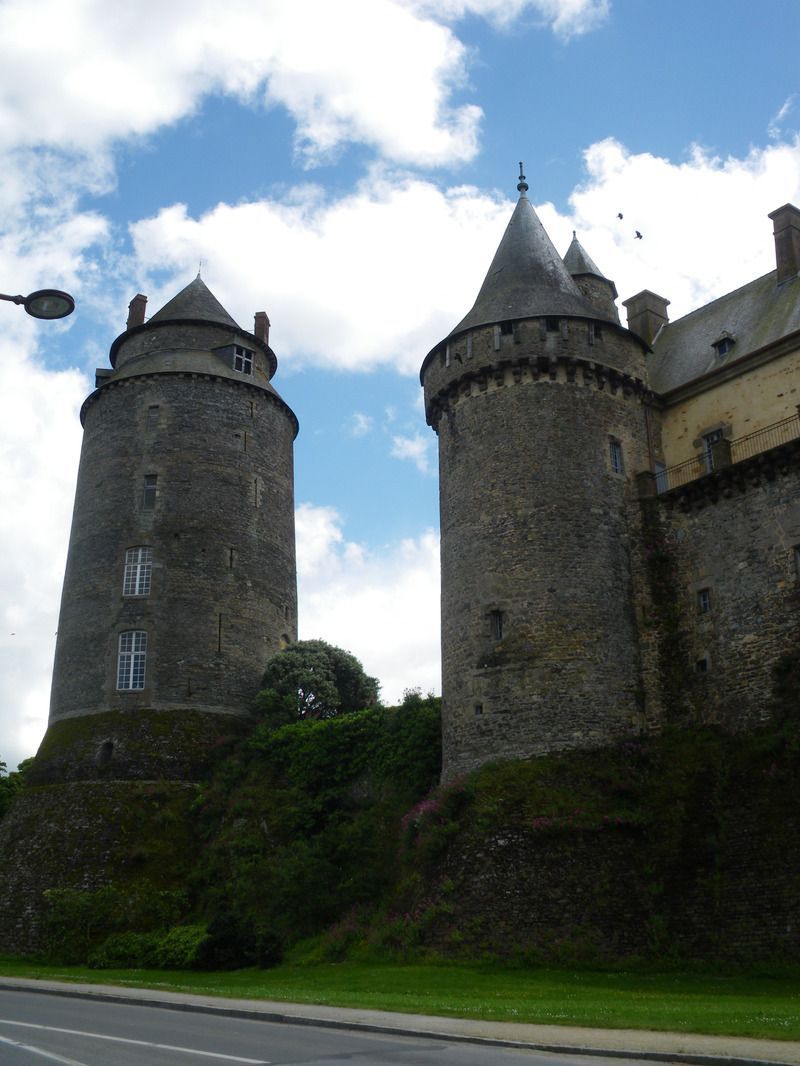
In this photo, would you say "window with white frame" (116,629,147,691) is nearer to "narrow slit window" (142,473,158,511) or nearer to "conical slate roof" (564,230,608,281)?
"narrow slit window" (142,473,158,511)

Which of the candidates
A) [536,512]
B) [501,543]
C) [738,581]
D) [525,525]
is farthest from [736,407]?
[501,543]

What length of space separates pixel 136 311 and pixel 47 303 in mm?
32136

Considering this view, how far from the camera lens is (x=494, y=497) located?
29938mm

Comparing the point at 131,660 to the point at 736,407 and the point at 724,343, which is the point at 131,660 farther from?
the point at 724,343

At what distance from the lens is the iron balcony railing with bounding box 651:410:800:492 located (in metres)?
28.9

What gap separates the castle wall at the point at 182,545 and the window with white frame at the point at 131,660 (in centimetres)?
21

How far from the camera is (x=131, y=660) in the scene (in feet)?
121

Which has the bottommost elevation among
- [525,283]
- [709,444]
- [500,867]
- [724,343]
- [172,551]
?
[500,867]

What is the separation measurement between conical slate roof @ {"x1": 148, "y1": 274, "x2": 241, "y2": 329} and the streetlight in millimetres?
29646

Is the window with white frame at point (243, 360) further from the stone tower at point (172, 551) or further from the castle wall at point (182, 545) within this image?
the castle wall at point (182, 545)

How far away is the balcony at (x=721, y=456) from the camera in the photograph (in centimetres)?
2881

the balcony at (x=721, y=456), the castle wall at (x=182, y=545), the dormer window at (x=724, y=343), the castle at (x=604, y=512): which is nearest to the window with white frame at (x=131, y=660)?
the castle wall at (x=182, y=545)

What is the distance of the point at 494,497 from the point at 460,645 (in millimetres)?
4225

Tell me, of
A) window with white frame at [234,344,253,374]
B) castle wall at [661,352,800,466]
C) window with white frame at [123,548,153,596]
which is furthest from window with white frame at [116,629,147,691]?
castle wall at [661,352,800,466]
